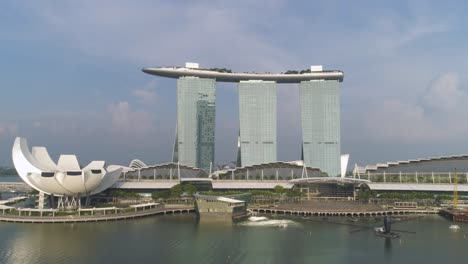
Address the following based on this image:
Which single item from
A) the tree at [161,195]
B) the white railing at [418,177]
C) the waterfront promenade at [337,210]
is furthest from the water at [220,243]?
the white railing at [418,177]

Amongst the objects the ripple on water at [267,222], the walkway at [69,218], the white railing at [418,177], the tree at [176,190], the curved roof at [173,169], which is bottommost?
the ripple on water at [267,222]

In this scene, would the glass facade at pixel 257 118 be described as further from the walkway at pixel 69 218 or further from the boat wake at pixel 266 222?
the walkway at pixel 69 218

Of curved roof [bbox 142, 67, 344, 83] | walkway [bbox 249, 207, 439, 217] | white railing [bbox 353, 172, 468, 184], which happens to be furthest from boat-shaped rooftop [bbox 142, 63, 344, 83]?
walkway [bbox 249, 207, 439, 217]

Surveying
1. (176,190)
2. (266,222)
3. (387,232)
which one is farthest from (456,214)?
(176,190)

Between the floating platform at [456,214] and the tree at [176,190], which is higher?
the tree at [176,190]

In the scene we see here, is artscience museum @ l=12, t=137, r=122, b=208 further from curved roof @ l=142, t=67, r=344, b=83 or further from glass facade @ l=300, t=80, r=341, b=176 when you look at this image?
glass facade @ l=300, t=80, r=341, b=176

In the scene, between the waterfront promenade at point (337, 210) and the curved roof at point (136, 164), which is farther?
the curved roof at point (136, 164)
